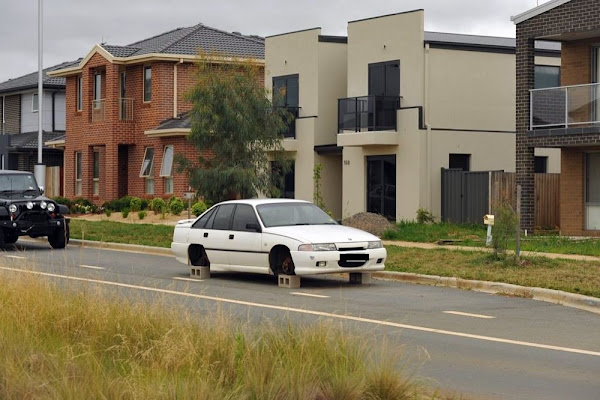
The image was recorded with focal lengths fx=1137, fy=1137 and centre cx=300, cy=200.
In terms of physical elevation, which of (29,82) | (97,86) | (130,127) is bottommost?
(130,127)

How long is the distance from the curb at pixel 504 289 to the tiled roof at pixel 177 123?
23.9 m

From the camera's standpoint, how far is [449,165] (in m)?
36.6

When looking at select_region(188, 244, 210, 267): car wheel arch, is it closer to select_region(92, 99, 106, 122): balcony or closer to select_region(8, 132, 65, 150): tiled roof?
select_region(92, 99, 106, 122): balcony

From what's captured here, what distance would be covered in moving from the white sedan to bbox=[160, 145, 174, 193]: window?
79.1 ft

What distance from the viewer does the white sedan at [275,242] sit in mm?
18391

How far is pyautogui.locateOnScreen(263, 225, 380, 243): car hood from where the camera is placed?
1847 cm

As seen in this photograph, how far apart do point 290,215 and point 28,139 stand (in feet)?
128

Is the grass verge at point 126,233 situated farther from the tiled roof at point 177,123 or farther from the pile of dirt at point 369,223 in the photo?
the tiled roof at point 177,123

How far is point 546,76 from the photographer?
37719 millimetres

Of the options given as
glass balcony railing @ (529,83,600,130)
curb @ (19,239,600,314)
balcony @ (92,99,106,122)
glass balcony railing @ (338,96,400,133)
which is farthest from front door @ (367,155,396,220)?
curb @ (19,239,600,314)

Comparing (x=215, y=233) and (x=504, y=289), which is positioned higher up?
(x=215, y=233)

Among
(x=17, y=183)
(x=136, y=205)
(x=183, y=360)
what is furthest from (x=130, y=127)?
(x=183, y=360)

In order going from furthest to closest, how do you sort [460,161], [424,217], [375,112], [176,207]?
[176,207] → [460,161] → [375,112] → [424,217]

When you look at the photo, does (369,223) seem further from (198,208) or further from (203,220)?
(203,220)
